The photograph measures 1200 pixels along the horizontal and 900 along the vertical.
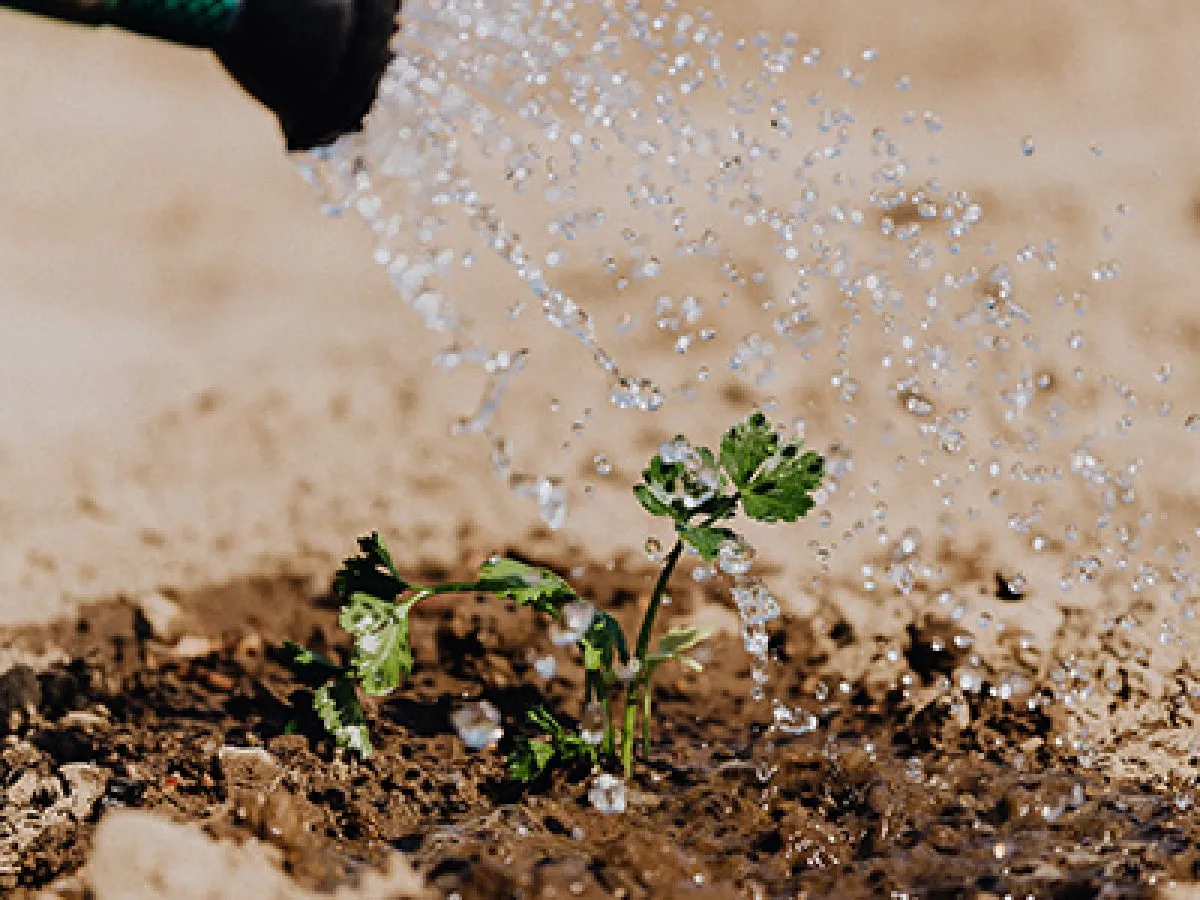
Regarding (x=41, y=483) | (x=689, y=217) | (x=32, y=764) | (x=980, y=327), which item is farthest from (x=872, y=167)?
(x=32, y=764)

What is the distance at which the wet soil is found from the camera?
153cm

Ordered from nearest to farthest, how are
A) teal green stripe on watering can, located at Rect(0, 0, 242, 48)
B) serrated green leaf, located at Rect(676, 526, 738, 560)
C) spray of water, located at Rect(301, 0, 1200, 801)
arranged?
teal green stripe on watering can, located at Rect(0, 0, 242, 48) → serrated green leaf, located at Rect(676, 526, 738, 560) → spray of water, located at Rect(301, 0, 1200, 801)

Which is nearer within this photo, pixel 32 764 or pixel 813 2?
pixel 32 764

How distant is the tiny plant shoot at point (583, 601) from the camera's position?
66.1 inches

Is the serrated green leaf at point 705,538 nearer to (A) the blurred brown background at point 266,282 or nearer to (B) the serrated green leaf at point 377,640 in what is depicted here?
(B) the serrated green leaf at point 377,640

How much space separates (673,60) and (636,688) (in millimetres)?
3052

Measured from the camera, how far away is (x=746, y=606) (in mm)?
2240

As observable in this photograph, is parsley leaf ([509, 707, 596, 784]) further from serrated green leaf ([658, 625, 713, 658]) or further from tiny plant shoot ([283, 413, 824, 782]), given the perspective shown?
serrated green leaf ([658, 625, 713, 658])

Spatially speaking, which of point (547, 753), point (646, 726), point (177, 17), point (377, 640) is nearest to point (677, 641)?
point (646, 726)

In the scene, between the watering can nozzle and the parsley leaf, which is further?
the parsley leaf

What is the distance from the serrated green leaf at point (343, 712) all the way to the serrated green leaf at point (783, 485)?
60 cm

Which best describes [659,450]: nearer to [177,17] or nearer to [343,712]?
[343,712]

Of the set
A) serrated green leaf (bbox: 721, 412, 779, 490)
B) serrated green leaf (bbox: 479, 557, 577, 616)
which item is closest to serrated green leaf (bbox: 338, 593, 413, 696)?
serrated green leaf (bbox: 479, 557, 577, 616)

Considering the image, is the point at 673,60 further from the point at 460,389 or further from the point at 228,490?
the point at 228,490
